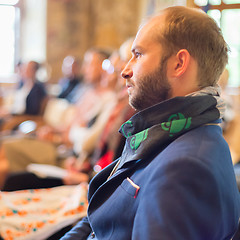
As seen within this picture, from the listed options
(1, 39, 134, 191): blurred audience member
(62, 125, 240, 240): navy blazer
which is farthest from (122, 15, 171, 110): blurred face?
(1, 39, 134, 191): blurred audience member

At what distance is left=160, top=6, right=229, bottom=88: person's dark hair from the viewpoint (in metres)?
0.98

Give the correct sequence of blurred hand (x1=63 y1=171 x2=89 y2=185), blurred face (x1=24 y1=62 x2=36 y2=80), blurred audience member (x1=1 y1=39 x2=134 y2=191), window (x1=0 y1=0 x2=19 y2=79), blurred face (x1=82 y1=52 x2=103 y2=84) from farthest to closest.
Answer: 1. window (x1=0 y1=0 x2=19 y2=79)
2. blurred face (x1=24 y1=62 x2=36 y2=80)
3. blurred face (x1=82 y1=52 x2=103 y2=84)
4. blurred hand (x1=63 y1=171 x2=89 y2=185)
5. blurred audience member (x1=1 y1=39 x2=134 y2=191)

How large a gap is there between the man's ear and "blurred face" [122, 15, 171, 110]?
0.03 m

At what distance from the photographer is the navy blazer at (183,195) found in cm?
78

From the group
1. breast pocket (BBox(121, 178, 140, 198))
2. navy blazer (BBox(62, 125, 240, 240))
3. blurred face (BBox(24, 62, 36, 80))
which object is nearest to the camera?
navy blazer (BBox(62, 125, 240, 240))

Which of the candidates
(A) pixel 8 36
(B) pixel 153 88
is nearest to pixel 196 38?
(B) pixel 153 88

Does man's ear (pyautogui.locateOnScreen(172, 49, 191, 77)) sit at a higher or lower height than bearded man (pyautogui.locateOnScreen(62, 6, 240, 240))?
higher

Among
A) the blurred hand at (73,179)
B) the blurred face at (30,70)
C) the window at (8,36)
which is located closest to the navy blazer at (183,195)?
Result: the blurred hand at (73,179)

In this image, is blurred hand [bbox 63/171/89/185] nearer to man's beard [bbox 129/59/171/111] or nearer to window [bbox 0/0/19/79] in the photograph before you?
man's beard [bbox 129/59/171/111]

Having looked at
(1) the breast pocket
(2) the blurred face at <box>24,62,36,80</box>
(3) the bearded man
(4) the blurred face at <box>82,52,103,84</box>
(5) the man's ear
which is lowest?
(2) the blurred face at <box>24,62,36,80</box>

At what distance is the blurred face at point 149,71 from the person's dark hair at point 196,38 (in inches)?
→ 1.3

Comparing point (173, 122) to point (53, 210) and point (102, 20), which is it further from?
point (102, 20)

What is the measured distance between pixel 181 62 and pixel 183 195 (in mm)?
408

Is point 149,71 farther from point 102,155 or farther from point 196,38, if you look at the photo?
point 102,155
